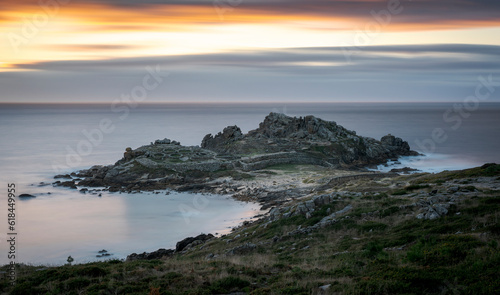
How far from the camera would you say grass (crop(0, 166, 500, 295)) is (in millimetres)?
13617

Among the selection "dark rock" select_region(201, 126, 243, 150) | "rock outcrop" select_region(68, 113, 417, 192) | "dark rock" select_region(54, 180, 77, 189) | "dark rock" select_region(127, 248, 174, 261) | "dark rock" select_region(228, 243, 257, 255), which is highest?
"dark rock" select_region(201, 126, 243, 150)

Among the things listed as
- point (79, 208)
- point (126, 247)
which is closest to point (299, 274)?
point (126, 247)

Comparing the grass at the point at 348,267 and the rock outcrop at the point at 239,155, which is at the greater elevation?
the rock outcrop at the point at 239,155

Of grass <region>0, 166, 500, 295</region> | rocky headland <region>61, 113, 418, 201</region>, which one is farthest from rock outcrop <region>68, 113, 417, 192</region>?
grass <region>0, 166, 500, 295</region>

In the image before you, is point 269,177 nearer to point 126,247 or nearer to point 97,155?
point 126,247

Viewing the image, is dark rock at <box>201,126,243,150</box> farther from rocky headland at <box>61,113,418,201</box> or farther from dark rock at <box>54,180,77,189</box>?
dark rock at <box>54,180,77,189</box>

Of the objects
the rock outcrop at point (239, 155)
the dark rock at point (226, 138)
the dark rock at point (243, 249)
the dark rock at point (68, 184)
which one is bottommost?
the dark rock at point (243, 249)

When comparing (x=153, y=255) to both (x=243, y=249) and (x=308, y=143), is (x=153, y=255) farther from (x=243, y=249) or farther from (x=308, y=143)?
(x=308, y=143)

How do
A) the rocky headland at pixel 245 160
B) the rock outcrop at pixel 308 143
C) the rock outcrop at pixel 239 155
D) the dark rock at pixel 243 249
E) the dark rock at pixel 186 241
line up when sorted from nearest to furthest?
1. the dark rock at pixel 243 249
2. the dark rock at pixel 186 241
3. the rocky headland at pixel 245 160
4. the rock outcrop at pixel 239 155
5. the rock outcrop at pixel 308 143

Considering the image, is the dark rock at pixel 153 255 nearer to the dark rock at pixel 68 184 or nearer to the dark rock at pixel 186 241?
the dark rock at pixel 186 241

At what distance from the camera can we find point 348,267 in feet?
55.0

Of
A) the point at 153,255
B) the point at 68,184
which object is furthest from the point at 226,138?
the point at 153,255

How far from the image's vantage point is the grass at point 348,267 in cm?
1362

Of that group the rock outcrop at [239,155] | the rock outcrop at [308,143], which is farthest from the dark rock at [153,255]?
the rock outcrop at [308,143]
